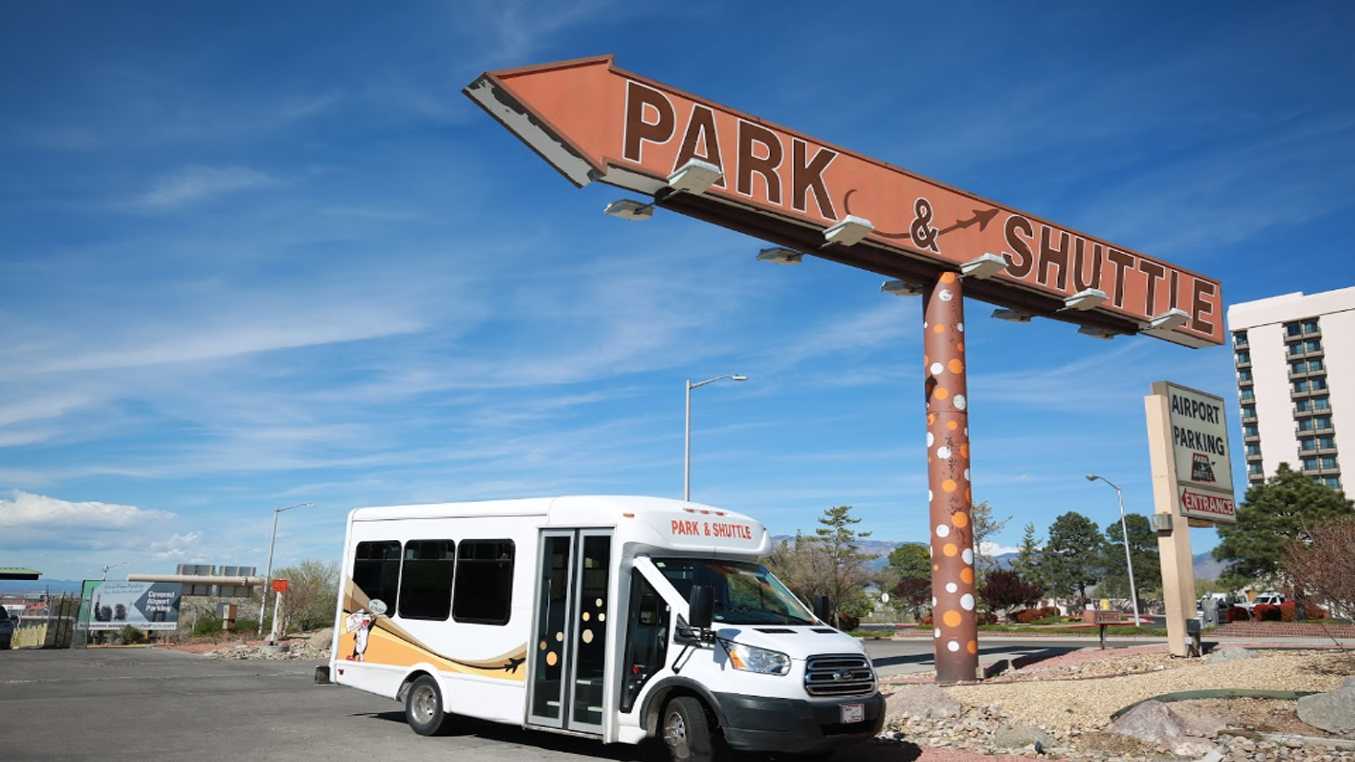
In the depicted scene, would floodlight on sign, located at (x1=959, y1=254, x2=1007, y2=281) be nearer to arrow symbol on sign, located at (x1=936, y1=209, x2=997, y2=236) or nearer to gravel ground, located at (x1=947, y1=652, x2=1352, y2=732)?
arrow symbol on sign, located at (x1=936, y1=209, x2=997, y2=236)

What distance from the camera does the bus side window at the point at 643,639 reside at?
31.0 feet

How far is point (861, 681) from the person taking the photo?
363 inches

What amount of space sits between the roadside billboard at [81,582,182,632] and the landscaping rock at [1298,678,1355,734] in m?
40.2

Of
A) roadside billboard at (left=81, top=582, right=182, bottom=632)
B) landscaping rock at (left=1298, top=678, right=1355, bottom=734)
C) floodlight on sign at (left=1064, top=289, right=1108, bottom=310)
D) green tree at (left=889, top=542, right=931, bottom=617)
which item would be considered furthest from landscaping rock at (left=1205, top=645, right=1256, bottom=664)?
green tree at (left=889, top=542, right=931, bottom=617)

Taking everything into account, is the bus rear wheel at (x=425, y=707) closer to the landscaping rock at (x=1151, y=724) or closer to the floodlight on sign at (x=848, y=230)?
the landscaping rock at (x=1151, y=724)

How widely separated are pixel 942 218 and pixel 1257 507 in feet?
215

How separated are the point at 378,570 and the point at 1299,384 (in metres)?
125

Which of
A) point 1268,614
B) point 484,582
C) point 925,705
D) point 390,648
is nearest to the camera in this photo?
point 484,582

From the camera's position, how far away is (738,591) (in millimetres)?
9906

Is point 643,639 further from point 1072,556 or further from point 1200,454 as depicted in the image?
point 1072,556

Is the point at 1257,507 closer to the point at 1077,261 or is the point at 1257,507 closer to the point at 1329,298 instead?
the point at 1329,298

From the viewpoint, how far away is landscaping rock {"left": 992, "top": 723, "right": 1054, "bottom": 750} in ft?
33.0

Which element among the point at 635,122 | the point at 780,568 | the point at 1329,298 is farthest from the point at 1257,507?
the point at 635,122

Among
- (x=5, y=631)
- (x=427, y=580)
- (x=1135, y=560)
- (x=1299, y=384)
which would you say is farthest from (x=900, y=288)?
(x=1299, y=384)
